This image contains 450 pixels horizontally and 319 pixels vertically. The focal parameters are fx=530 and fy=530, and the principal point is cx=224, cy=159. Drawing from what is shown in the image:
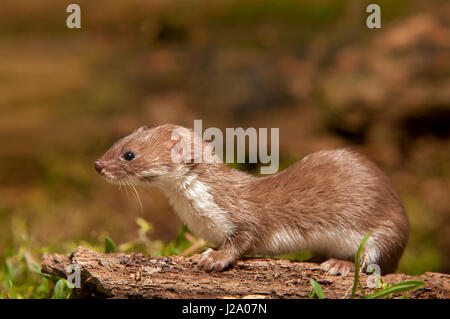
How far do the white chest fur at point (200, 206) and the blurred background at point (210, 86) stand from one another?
3.27 m

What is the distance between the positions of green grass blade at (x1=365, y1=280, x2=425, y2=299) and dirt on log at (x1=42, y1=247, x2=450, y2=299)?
0.15 metres

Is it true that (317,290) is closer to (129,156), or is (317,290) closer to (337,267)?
(337,267)

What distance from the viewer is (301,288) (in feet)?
8.05

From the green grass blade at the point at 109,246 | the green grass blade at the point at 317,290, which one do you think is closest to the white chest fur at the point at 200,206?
the green grass blade at the point at 317,290

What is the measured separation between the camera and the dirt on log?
7.86ft

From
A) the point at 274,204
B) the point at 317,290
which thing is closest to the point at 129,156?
the point at 274,204

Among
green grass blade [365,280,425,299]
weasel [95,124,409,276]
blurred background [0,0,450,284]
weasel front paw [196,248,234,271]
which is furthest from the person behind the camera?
blurred background [0,0,450,284]

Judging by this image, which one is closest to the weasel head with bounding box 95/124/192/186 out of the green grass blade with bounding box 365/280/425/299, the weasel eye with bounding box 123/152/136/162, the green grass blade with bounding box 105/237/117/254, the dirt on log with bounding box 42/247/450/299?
the weasel eye with bounding box 123/152/136/162

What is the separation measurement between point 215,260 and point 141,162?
0.60 m

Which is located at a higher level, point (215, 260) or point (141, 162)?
point (141, 162)

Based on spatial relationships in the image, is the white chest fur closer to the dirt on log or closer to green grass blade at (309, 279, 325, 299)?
the dirt on log

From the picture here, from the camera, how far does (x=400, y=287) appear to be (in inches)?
91.0

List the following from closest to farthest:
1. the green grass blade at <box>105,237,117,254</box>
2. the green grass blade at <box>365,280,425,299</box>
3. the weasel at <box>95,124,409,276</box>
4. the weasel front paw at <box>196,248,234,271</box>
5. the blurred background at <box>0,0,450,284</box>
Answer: the green grass blade at <box>365,280,425,299</box> < the weasel front paw at <box>196,248,234,271</box> < the weasel at <box>95,124,409,276</box> < the green grass blade at <box>105,237,117,254</box> < the blurred background at <box>0,0,450,284</box>

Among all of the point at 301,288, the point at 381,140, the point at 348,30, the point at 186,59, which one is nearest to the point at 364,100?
the point at 381,140
